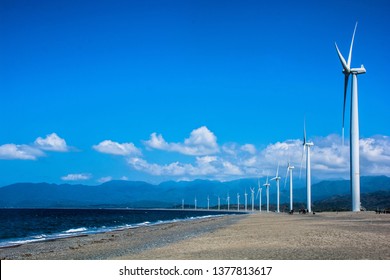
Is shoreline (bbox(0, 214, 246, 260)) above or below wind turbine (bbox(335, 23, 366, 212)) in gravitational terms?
below

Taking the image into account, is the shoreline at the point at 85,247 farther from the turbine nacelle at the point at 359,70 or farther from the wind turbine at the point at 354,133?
the turbine nacelle at the point at 359,70

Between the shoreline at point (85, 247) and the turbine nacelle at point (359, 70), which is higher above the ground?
the turbine nacelle at point (359, 70)

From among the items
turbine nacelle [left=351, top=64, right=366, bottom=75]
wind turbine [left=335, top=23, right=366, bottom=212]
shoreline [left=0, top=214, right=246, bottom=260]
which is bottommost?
shoreline [left=0, top=214, right=246, bottom=260]

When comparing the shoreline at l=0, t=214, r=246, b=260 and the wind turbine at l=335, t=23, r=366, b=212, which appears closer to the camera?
the shoreline at l=0, t=214, r=246, b=260

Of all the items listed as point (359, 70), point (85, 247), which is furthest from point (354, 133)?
point (85, 247)

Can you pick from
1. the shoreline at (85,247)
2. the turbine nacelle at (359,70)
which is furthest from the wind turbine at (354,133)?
the shoreline at (85,247)

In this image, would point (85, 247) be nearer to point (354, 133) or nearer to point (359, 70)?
point (354, 133)

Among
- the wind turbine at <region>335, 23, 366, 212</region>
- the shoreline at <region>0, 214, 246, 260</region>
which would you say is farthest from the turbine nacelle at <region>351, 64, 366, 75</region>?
the shoreline at <region>0, 214, 246, 260</region>

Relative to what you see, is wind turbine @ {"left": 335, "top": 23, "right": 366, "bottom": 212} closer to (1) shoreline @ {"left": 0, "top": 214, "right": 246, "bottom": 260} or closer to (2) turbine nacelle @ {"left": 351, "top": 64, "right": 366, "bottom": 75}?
(2) turbine nacelle @ {"left": 351, "top": 64, "right": 366, "bottom": 75}

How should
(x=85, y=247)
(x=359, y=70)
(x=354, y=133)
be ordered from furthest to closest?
(x=359, y=70) < (x=354, y=133) < (x=85, y=247)
